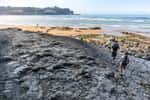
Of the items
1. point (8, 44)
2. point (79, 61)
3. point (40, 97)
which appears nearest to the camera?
point (40, 97)

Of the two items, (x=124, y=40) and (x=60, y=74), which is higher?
(x=60, y=74)

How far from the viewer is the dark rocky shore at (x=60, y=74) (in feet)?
62.0

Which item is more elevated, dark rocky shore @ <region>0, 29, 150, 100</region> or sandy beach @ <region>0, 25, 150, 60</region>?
dark rocky shore @ <region>0, 29, 150, 100</region>

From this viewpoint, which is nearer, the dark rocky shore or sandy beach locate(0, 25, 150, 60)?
the dark rocky shore

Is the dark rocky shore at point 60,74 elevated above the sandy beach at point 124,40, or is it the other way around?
the dark rocky shore at point 60,74

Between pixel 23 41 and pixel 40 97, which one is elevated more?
pixel 23 41

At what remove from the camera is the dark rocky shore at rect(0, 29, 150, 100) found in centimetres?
1891

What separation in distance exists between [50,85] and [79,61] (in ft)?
11.5

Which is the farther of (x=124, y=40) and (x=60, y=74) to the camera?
(x=124, y=40)

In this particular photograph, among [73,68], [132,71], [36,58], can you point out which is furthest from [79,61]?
[132,71]

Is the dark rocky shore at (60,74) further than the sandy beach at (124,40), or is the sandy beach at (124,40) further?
the sandy beach at (124,40)

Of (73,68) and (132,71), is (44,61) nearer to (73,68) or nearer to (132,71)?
(73,68)

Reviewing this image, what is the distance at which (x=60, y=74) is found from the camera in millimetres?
20328

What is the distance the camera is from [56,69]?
2081 cm
